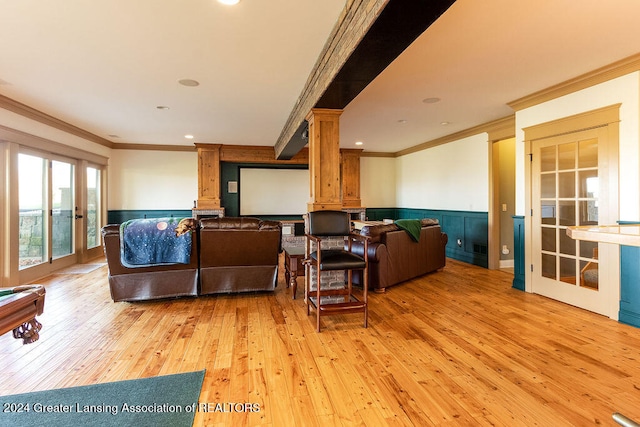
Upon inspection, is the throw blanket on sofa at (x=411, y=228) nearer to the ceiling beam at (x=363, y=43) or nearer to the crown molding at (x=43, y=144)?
the ceiling beam at (x=363, y=43)

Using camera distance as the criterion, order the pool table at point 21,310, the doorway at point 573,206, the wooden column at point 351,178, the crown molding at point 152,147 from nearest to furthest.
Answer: the pool table at point 21,310 < the doorway at point 573,206 < the crown molding at point 152,147 < the wooden column at point 351,178

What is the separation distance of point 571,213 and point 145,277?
16.5ft

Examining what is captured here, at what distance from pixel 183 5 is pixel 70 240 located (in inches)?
222

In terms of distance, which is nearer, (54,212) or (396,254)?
(396,254)

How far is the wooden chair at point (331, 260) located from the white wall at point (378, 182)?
213 inches

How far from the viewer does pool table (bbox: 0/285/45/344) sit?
1.18 metres

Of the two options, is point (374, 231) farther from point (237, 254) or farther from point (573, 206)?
point (573, 206)

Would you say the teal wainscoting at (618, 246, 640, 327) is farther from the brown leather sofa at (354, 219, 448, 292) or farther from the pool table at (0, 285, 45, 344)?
the pool table at (0, 285, 45, 344)

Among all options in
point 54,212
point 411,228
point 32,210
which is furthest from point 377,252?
point 54,212

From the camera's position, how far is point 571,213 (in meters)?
3.66

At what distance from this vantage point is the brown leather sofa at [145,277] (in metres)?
3.51

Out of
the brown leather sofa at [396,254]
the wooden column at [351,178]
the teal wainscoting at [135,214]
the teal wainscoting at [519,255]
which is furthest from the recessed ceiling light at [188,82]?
the wooden column at [351,178]

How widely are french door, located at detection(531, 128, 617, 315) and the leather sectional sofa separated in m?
3.40

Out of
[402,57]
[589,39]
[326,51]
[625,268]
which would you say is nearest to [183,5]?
[326,51]
